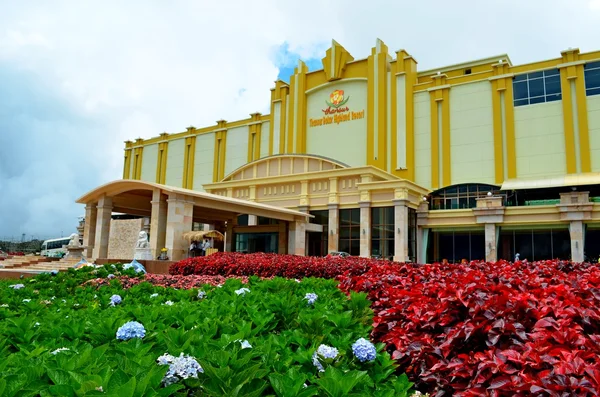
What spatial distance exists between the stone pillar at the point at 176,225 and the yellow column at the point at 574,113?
89.2 ft

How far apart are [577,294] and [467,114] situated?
114 feet

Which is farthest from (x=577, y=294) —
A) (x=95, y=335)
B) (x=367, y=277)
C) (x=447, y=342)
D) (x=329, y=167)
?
(x=329, y=167)

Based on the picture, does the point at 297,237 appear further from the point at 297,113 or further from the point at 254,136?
the point at 254,136

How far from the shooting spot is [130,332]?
3.11 meters

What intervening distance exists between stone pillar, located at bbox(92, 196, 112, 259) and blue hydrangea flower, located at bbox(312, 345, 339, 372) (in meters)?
26.3

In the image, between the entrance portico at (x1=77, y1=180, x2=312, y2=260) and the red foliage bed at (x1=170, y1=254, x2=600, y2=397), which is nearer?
the red foliage bed at (x1=170, y1=254, x2=600, y2=397)

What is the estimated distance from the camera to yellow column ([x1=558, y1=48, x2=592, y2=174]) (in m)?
32.0

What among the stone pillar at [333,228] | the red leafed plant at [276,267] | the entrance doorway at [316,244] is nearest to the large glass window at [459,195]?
the stone pillar at [333,228]

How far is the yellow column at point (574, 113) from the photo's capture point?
31969 mm

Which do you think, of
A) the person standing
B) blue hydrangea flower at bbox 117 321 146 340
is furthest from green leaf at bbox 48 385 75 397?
the person standing

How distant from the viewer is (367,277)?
6855 mm

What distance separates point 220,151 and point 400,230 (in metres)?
25.6

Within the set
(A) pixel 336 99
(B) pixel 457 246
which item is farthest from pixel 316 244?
(A) pixel 336 99

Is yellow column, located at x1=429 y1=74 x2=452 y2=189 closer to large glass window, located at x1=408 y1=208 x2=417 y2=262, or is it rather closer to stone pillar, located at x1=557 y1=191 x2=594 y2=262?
large glass window, located at x1=408 y1=208 x2=417 y2=262
